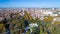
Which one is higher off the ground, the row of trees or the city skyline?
the city skyline

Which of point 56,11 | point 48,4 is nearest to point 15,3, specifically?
point 48,4

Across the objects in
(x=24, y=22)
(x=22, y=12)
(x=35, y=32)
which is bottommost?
(x=35, y=32)

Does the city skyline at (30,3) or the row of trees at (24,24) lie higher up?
the city skyline at (30,3)

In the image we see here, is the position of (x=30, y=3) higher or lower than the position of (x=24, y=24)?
higher

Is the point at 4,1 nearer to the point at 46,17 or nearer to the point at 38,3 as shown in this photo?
the point at 38,3

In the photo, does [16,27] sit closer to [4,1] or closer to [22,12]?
[22,12]

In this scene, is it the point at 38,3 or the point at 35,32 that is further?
the point at 38,3

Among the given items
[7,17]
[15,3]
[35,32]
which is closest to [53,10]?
[35,32]

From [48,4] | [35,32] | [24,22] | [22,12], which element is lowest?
[35,32]

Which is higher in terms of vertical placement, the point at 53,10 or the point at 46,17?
the point at 53,10
